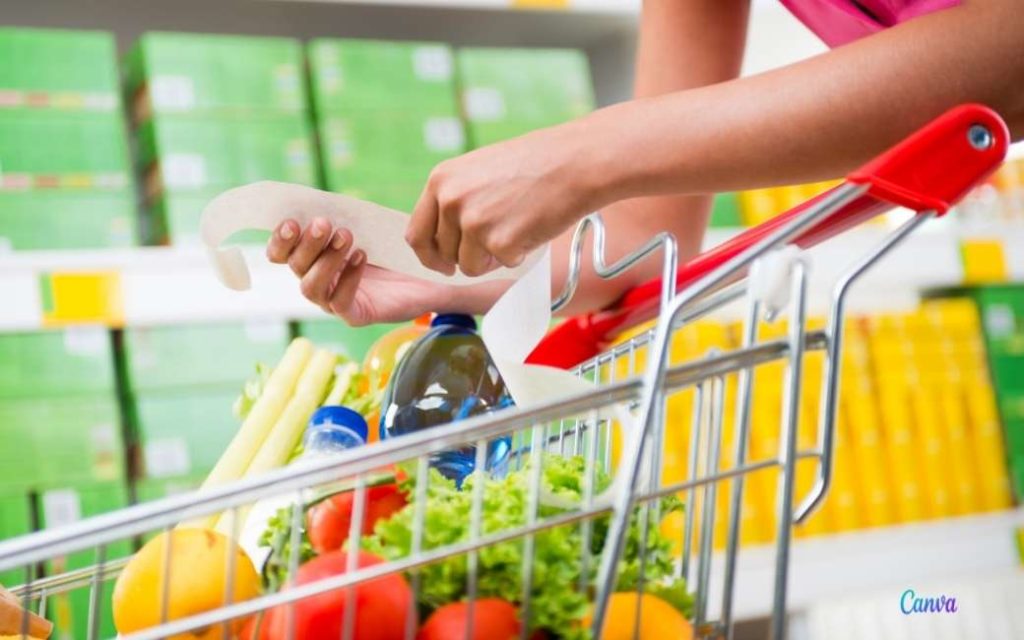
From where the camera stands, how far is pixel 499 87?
76.1 inches

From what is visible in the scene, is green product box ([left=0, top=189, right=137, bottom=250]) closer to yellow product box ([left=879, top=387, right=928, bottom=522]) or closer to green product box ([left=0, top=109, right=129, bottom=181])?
green product box ([left=0, top=109, right=129, bottom=181])

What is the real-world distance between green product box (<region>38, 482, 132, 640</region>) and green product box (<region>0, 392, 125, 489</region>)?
0.02 metres

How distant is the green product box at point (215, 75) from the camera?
5.67ft

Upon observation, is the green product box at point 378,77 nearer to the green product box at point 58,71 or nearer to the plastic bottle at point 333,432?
the green product box at point 58,71

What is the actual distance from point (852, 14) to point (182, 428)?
1.15 m

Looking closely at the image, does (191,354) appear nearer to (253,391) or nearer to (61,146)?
(61,146)


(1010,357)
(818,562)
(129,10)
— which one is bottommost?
(818,562)

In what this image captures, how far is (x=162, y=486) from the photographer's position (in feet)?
5.42

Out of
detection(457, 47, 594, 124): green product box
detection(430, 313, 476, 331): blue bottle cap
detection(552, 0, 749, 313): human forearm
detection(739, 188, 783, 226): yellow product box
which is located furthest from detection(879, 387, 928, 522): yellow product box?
detection(430, 313, 476, 331): blue bottle cap

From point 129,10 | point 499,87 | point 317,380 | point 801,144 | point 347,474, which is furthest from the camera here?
point 129,10

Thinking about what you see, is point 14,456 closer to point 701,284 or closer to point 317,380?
point 317,380

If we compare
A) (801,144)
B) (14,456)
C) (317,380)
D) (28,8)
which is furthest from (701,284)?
(28,8)

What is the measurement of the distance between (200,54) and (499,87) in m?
0.47

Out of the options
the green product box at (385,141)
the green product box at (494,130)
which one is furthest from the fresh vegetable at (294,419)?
the green product box at (494,130)
